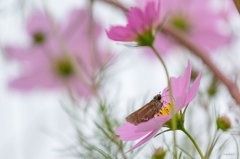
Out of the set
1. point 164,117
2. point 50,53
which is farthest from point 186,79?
point 50,53

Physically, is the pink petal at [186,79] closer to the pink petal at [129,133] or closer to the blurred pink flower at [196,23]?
the pink petal at [129,133]

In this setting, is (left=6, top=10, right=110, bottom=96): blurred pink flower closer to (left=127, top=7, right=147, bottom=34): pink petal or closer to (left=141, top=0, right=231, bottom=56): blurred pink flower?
(left=141, top=0, right=231, bottom=56): blurred pink flower

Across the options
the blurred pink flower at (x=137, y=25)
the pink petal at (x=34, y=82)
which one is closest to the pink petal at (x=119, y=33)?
the blurred pink flower at (x=137, y=25)

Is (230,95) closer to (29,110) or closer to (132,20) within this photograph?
(132,20)

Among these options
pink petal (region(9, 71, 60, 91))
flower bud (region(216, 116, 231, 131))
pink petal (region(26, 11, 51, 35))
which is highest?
flower bud (region(216, 116, 231, 131))

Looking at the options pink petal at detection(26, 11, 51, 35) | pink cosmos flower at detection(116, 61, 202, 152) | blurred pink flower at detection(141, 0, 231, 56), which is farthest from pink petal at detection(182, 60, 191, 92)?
pink petal at detection(26, 11, 51, 35)
